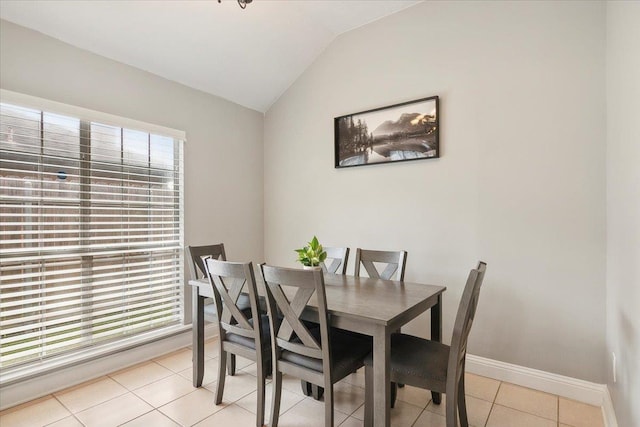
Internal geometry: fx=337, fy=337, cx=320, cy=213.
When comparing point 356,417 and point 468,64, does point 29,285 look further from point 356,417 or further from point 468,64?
point 468,64

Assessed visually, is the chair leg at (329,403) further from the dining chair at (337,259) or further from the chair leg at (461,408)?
the dining chair at (337,259)

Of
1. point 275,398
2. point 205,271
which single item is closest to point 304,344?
point 275,398

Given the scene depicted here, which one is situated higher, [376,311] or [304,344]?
[376,311]

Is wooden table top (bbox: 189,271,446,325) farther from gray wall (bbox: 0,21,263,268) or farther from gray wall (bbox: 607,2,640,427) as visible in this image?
gray wall (bbox: 0,21,263,268)

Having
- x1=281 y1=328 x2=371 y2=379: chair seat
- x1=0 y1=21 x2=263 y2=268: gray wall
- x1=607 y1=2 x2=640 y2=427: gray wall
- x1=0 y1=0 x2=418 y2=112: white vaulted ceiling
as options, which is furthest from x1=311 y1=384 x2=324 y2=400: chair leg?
x1=0 y1=0 x2=418 y2=112: white vaulted ceiling

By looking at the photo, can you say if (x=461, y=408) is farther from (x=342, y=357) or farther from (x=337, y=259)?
(x=337, y=259)

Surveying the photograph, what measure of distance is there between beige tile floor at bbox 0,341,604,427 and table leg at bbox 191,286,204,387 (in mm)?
99

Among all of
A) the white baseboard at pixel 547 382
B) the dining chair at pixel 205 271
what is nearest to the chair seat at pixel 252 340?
the dining chair at pixel 205 271

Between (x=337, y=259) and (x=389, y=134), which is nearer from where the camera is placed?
(x=337, y=259)

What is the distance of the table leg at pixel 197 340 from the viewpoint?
2500 mm

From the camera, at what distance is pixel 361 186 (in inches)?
130

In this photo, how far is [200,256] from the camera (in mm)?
2861

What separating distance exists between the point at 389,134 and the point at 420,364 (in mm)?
2017

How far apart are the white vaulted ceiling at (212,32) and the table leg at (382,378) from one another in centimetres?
273
